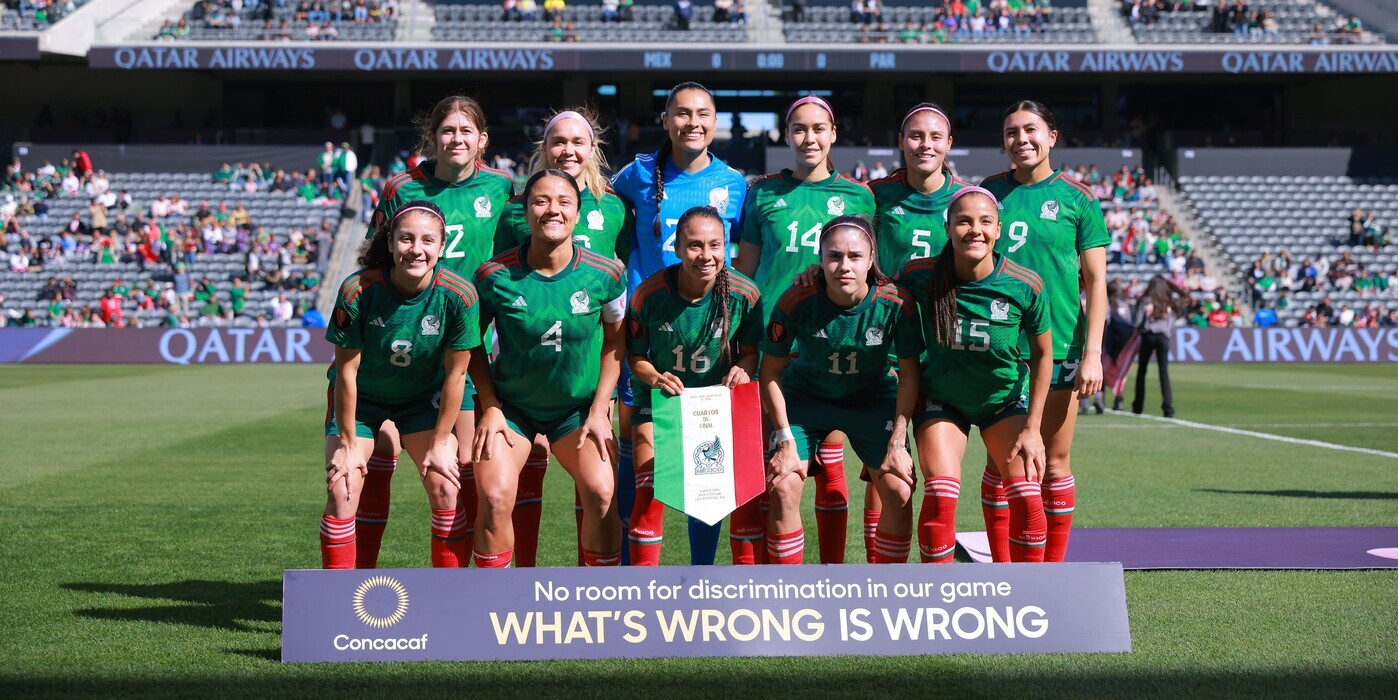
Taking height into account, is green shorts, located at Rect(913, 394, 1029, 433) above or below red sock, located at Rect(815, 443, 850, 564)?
above

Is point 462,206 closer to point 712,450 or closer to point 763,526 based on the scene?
point 712,450

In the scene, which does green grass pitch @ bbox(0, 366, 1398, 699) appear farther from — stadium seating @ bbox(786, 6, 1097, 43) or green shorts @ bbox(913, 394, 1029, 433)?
stadium seating @ bbox(786, 6, 1097, 43)

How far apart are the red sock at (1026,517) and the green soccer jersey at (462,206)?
2.36m

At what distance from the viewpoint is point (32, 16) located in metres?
35.8

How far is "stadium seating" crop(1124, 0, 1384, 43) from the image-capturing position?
3634 centimetres

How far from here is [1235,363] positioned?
91.4 feet

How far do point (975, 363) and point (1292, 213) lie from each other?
31.7 metres

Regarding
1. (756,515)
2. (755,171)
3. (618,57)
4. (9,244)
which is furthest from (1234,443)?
(9,244)

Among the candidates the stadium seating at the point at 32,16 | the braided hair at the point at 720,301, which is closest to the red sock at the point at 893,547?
the braided hair at the point at 720,301

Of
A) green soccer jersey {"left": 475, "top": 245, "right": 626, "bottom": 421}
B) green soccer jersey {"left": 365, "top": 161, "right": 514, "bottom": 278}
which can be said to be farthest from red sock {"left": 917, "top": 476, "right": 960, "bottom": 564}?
green soccer jersey {"left": 365, "top": 161, "right": 514, "bottom": 278}

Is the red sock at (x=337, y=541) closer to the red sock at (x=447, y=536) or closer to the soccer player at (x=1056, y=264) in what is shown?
the red sock at (x=447, y=536)

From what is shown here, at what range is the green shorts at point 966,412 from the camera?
548 centimetres

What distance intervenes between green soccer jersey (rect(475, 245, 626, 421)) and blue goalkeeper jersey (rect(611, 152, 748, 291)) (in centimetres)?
58

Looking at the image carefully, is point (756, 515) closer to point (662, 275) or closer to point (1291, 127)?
point (662, 275)
